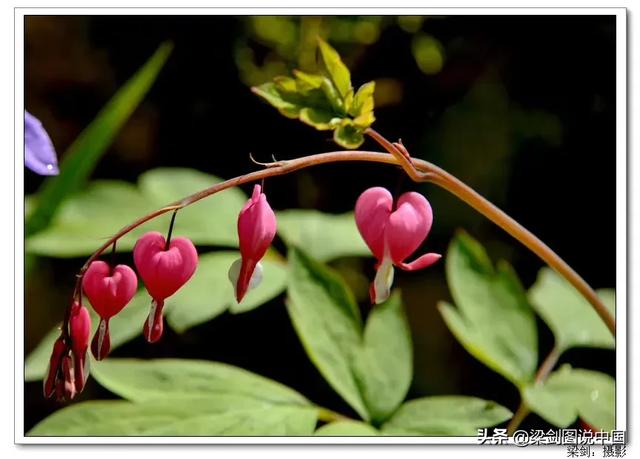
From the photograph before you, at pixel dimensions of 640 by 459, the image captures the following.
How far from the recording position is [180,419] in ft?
4.13

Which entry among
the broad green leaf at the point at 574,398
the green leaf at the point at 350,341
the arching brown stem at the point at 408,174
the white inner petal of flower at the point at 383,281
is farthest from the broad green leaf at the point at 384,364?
the white inner petal of flower at the point at 383,281

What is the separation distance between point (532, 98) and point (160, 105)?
2.35 feet

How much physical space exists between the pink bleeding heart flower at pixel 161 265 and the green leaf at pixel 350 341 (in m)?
0.41

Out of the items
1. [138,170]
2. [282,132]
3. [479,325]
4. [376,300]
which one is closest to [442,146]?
[282,132]

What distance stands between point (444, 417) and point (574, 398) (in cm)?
21

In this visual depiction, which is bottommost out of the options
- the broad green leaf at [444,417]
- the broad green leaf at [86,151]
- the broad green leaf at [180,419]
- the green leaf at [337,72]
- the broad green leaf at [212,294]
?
the broad green leaf at [444,417]

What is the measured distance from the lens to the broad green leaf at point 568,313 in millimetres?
1530

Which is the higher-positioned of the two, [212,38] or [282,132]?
[212,38]

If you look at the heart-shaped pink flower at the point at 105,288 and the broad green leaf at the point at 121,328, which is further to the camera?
the broad green leaf at the point at 121,328

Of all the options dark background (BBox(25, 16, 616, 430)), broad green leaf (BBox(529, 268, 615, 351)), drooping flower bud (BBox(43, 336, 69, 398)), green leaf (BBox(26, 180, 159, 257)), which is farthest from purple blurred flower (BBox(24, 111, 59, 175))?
broad green leaf (BBox(529, 268, 615, 351))

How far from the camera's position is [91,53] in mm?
1706

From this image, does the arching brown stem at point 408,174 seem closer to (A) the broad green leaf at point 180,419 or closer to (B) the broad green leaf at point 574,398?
(B) the broad green leaf at point 574,398

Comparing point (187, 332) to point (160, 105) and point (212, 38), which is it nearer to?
point (160, 105)
